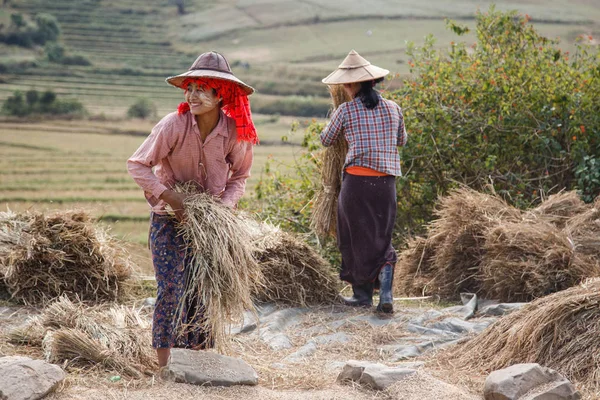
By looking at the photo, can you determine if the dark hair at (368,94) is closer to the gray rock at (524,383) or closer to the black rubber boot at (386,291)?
the black rubber boot at (386,291)

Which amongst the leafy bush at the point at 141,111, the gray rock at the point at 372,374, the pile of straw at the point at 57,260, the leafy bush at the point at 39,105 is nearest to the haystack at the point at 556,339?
the gray rock at the point at 372,374

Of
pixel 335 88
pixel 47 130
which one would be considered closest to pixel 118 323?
pixel 335 88

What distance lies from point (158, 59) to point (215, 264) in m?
30.5

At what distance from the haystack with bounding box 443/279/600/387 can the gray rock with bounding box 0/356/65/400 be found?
6.87 feet

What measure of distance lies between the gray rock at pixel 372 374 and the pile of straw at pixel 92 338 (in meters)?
1.01

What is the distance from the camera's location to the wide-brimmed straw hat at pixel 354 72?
513 centimetres

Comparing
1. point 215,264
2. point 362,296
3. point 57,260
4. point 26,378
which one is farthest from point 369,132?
point 26,378

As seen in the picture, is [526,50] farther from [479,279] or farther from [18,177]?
[18,177]

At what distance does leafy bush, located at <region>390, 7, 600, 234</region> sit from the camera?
7.24 metres

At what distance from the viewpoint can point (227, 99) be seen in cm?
380

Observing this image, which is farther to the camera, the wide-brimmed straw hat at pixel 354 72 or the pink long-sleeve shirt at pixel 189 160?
the wide-brimmed straw hat at pixel 354 72

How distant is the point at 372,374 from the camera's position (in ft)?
11.8

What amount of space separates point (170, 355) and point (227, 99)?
1292 millimetres

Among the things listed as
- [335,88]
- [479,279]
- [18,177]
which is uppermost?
[335,88]
